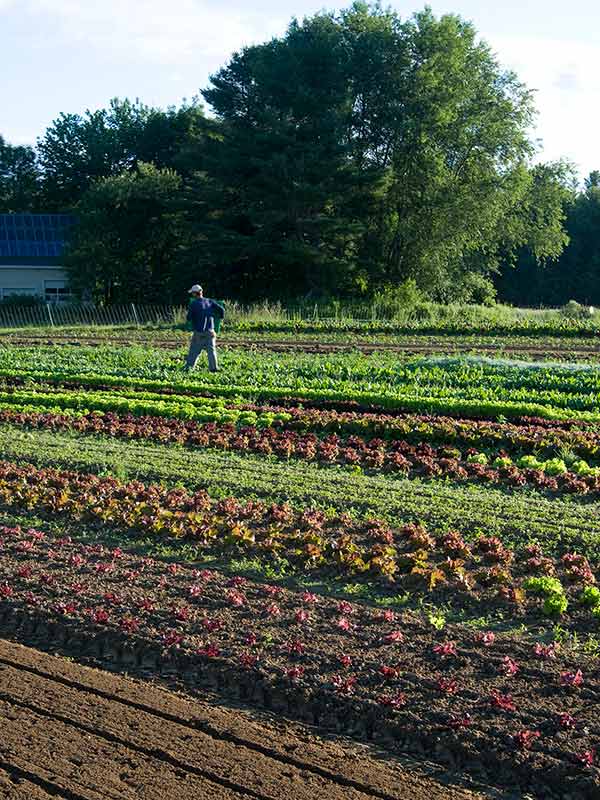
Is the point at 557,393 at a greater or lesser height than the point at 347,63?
lesser

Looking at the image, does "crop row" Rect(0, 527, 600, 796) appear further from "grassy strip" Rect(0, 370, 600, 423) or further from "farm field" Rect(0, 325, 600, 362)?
"farm field" Rect(0, 325, 600, 362)

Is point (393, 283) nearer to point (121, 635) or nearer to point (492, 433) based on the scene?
point (492, 433)

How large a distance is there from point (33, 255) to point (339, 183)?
2294 centimetres

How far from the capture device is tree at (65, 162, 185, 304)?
50.2 meters

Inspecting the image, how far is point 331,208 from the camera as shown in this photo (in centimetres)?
4616

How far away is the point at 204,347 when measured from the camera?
2062 cm

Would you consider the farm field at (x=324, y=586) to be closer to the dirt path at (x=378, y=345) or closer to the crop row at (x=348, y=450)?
the crop row at (x=348, y=450)

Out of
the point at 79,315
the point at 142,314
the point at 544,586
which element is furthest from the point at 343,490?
the point at 142,314

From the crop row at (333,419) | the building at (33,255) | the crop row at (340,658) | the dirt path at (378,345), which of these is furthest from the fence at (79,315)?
the crop row at (340,658)

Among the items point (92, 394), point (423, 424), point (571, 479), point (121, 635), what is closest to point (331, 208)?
point (92, 394)

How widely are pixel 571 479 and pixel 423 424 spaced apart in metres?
3.14

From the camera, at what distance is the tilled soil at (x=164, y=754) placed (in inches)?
207

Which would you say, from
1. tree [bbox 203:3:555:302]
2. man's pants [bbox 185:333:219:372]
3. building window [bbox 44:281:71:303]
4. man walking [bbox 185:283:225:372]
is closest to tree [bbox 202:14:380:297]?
tree [bbox 203:3:555:302]

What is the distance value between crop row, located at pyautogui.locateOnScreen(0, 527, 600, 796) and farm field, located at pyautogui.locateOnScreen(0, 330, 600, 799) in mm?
17
